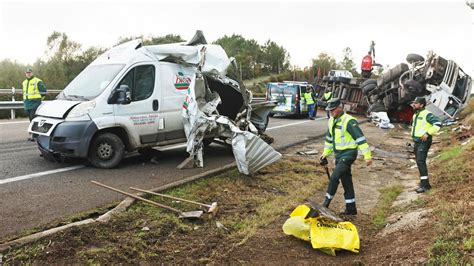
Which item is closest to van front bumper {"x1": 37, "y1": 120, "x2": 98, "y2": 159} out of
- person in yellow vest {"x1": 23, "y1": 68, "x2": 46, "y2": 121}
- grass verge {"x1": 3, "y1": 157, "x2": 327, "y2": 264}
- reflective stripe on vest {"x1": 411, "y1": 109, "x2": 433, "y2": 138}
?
grass verge {"x1": 3, "y1": 157, "x2": 327, "y2": 264}

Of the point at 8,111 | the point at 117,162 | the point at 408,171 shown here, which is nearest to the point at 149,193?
the point at 117,162

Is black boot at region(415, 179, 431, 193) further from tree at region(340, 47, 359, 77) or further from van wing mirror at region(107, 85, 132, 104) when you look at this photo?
tree at region(340, 47, 359, 77)

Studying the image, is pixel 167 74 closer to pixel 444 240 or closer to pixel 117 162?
pixel 117 162

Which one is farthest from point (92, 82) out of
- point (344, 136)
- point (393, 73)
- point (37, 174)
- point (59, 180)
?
point (393, 73)

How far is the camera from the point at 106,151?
270 inches

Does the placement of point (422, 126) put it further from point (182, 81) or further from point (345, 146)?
point (182, 81)

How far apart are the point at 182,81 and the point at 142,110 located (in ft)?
3.53

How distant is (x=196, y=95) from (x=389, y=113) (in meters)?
Answer: 13.7

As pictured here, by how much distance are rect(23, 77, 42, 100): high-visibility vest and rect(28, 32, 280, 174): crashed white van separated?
133 inches

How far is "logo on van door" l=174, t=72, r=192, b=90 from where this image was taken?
7.71 m

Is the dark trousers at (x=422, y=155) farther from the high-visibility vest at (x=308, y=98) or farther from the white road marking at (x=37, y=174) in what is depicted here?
the high-visibility vest at (x=308, y=98)

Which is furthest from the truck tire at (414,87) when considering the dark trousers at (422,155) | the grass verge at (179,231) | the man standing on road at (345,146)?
the man standing on road at (345,146)

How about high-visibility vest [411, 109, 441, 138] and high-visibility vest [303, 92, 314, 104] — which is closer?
high-visibility vest [411, 109, 441, 138]

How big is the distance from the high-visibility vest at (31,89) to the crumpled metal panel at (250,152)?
625 cm
